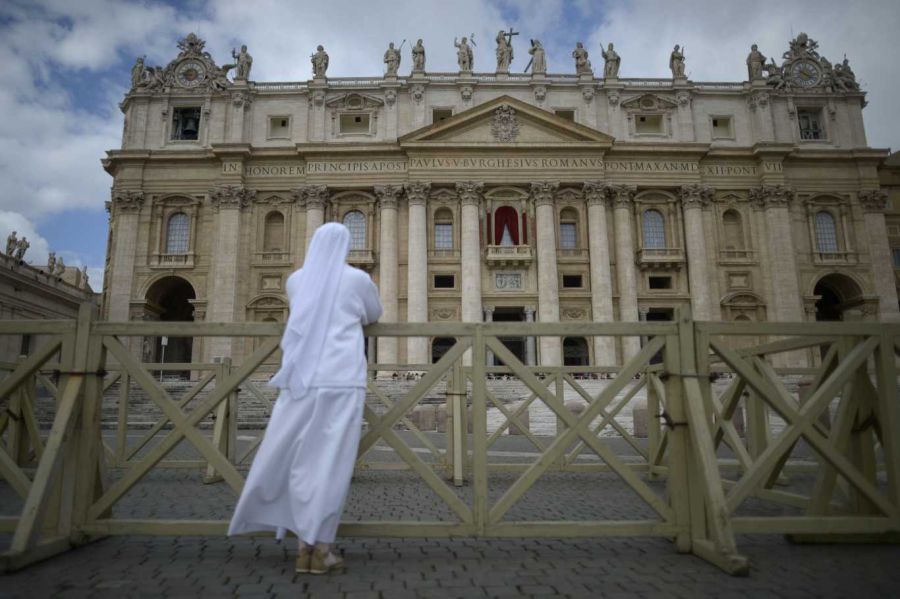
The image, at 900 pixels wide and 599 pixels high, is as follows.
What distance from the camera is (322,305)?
3.69 meters

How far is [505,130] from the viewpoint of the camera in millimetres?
32406

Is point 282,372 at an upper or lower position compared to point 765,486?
upper

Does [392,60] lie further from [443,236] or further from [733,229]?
[733,229]

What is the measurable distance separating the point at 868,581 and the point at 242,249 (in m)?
32.3

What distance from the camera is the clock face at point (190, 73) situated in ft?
112

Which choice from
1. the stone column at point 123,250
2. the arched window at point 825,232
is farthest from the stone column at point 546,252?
the stone column at point 123,250

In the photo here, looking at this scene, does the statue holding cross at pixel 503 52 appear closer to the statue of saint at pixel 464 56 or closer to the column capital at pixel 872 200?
the statue of saint at pixel 464 56

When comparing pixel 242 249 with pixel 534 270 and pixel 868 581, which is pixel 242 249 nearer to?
pixel 534 270

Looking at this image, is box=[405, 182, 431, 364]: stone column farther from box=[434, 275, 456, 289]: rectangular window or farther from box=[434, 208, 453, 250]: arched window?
box=[434, 275, 456, 289]: rectangular window

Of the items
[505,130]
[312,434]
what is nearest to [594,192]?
[505,130]

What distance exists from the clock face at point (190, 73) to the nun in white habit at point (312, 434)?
36.2 meters

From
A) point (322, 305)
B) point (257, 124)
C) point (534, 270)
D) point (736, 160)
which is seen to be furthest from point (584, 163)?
point (322, 305)

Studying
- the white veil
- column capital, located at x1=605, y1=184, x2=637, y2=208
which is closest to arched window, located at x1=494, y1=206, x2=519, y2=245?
column capital, located at x1=605, y1=184, x2=637, y2=208

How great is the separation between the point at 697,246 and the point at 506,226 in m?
10.8
